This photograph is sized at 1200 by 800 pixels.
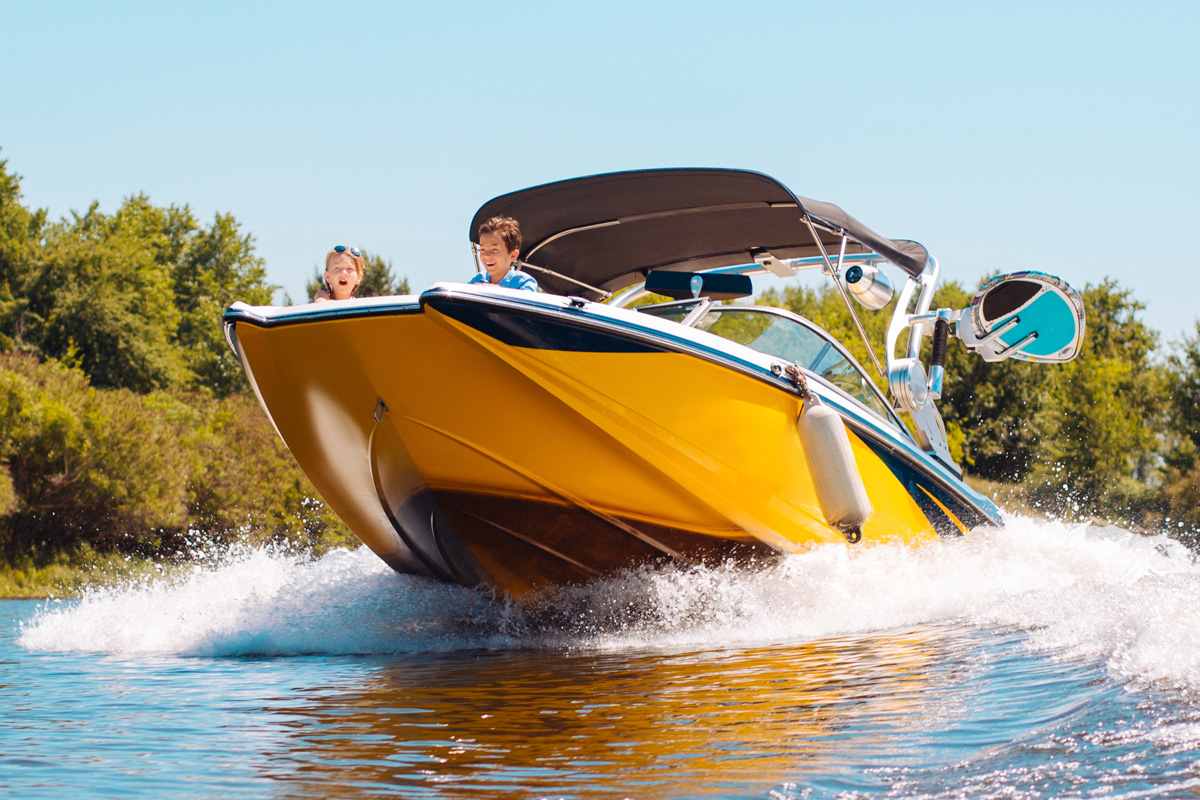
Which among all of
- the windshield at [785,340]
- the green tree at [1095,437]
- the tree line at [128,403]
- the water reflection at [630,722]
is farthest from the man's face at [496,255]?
the green tree at [1095,437]

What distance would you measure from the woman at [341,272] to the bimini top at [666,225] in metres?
1.34

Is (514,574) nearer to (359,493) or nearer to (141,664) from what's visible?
(359,493)

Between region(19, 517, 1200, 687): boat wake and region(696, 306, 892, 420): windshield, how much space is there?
40.3 inches

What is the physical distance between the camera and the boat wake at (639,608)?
548cm

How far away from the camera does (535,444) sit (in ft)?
17.2

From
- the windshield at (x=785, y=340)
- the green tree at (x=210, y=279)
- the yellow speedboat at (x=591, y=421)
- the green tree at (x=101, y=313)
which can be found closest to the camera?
the yellow speedboat at (x=591, y=421)

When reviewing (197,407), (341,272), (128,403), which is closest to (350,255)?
(341,272)

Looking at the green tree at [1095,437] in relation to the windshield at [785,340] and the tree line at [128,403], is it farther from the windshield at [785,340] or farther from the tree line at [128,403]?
the windshield at [785,340]

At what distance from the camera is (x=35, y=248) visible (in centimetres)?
3569

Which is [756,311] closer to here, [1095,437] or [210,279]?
[1095,437]

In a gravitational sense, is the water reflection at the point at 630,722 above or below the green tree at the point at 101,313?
below

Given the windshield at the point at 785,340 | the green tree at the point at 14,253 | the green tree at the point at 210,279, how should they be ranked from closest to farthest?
the windshield at the point at 785,340 < the green tree at the point at 14,253 < the green tree at the point at 210,279

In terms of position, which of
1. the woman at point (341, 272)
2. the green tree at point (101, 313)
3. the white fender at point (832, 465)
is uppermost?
the green tree at point (101, 313)

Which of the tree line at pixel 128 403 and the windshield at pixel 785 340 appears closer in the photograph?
the windshield at pixel 785 340
